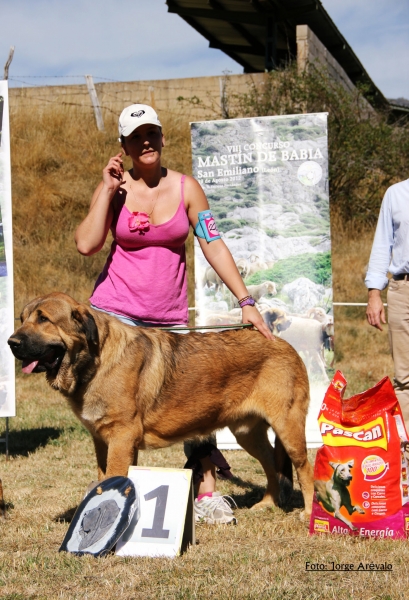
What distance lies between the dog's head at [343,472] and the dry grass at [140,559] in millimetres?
334

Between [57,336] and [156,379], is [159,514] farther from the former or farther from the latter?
[57,336]

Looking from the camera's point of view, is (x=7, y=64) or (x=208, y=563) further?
(x=7, y=64)

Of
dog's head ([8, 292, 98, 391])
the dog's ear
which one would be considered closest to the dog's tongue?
dog's head ([8, 292, 98, 391])

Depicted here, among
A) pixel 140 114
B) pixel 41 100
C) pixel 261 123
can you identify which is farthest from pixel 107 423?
pixel 41 100

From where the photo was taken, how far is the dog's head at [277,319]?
24.0ft

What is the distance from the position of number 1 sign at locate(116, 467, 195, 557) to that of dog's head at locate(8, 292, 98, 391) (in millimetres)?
691

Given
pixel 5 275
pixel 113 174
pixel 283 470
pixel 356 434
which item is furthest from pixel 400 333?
pixel 5 275

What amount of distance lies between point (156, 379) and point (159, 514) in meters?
0.85

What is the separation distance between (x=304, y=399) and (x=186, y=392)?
86 cm

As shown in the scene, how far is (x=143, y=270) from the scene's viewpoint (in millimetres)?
4312

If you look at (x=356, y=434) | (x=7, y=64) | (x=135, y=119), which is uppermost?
(x=7, y=64)

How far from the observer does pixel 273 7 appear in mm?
16594

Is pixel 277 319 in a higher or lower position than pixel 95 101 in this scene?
lower

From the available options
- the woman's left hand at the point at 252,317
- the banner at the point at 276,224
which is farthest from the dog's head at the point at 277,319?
the woman's left hand at the point at 252,317
